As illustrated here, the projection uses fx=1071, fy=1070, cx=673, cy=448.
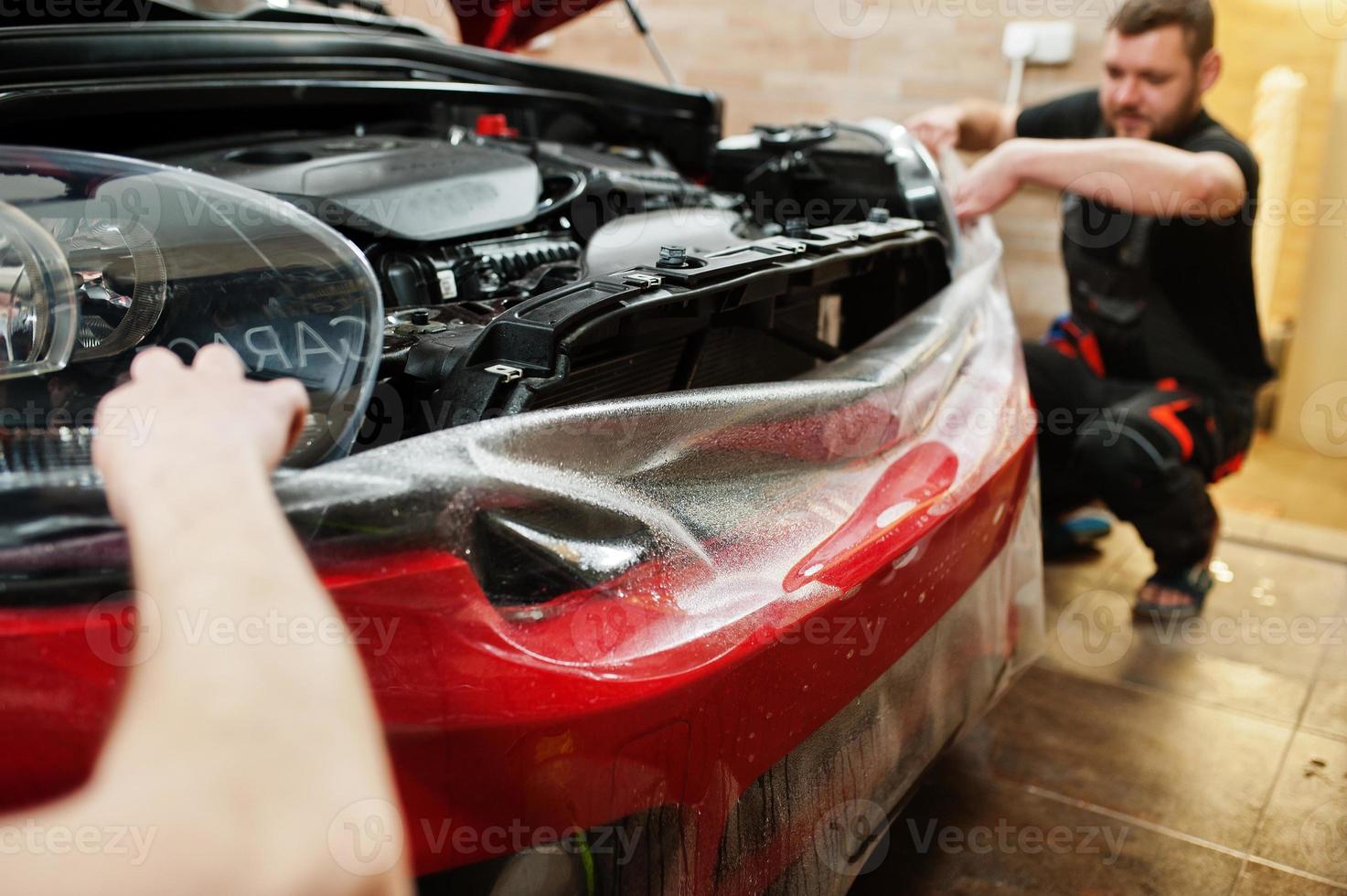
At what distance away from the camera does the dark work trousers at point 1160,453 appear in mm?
2109

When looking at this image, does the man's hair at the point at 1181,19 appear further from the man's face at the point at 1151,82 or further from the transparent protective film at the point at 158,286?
the transparent protective film at the point at 158,286

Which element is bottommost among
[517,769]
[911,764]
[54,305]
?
[911,764]

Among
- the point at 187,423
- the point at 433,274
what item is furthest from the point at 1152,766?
the point at 187,423

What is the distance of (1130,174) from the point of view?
203 cm

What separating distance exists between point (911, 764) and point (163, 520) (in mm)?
856

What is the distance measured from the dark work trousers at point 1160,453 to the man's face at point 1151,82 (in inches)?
21.4

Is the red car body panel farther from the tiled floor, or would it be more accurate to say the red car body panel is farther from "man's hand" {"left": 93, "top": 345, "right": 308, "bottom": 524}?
the tiled floor

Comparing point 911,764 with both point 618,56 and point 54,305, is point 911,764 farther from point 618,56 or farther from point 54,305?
point 618,56

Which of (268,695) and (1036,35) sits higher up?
(1036,35)

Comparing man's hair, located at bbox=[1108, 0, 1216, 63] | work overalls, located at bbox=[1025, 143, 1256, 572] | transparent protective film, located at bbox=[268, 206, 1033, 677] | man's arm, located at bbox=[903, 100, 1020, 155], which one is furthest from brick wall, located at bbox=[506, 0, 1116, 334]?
transparent protective film, located at bbox=[268, 206, 1033, 677]

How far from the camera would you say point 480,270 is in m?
1.22

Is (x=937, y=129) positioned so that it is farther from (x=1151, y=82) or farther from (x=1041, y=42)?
(x=1041, y=42)

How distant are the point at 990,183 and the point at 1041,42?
1419mm

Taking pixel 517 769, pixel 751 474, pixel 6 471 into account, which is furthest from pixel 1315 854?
pixel 6 471
